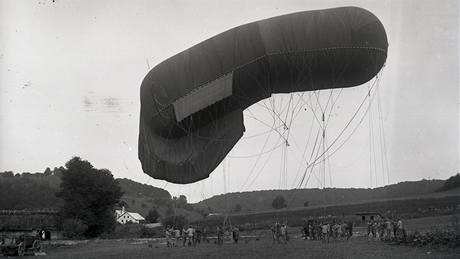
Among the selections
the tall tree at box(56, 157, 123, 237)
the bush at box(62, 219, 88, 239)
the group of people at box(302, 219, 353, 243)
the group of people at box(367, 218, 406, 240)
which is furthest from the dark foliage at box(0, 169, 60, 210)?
the group of people at box(367, 218, 406, 240)

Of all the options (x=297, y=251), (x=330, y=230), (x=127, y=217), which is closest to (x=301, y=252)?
(x=297, y=251)

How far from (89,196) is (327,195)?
7356 cm

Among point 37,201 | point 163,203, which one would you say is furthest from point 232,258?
point 163,203

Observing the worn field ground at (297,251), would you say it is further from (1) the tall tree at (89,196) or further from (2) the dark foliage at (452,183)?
(2) the dark foliage at (452,183)

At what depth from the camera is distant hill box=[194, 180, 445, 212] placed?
106831mm

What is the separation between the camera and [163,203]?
17900cm

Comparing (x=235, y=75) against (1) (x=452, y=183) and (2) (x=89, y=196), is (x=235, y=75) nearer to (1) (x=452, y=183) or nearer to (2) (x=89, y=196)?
(2) (x=89, y=196)

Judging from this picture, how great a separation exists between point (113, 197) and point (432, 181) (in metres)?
81.1

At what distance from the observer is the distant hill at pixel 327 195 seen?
107 m

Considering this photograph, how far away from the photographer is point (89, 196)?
6431cm

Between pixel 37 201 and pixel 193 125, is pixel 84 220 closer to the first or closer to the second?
pixel 193 125

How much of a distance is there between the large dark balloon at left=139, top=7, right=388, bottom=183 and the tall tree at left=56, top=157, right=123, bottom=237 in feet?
140

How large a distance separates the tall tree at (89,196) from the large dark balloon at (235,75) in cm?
4255

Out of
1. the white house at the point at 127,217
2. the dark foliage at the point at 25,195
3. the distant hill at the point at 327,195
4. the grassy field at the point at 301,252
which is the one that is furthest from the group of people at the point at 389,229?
the white house at the point at 127,217
